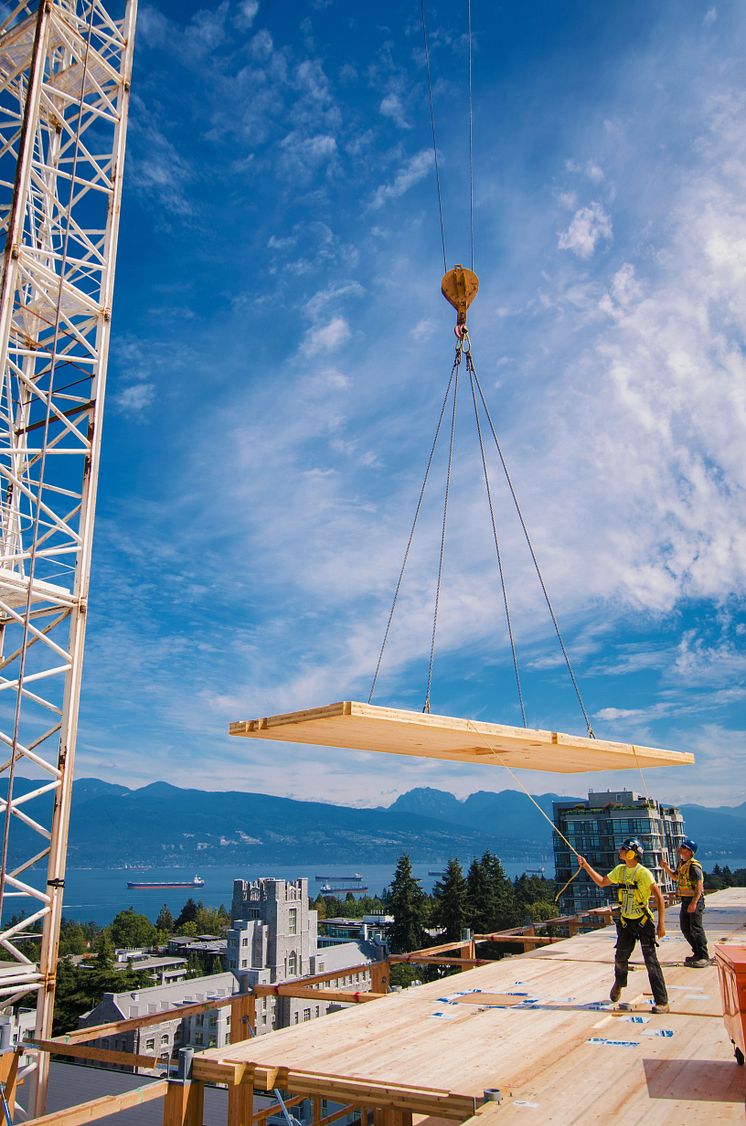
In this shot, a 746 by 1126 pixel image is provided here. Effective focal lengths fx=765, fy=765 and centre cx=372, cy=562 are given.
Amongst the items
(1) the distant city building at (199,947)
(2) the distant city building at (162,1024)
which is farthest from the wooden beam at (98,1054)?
(1) the distant city building at (199,947)

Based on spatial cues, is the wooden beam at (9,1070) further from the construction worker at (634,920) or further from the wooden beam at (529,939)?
the wooden beam at (529,939)

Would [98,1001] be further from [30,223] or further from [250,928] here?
[30,223]

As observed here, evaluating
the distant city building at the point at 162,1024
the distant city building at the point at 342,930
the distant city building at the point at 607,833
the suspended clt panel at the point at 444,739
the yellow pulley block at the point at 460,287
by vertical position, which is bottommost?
the distant city building at the point at 342,930

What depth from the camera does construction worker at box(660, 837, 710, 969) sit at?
10523mm

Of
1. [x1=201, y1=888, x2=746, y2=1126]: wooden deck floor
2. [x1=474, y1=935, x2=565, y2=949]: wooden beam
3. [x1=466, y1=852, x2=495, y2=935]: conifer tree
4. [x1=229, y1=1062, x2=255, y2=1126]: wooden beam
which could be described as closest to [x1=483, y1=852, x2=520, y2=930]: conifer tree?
[x1=466, y1=852, x2=495, y2=935]: conifer tree

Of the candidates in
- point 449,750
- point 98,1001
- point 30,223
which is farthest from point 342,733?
point 98,1001

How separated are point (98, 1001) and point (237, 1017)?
4408 cm

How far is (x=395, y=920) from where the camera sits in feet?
190

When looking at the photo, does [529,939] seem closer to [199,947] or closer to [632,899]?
[632,899]

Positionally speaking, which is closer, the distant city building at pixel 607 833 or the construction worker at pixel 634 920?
the construction worker at pixel 634 920

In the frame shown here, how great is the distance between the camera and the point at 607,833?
60344 mm

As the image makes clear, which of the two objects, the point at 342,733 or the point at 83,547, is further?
the point at 83,547

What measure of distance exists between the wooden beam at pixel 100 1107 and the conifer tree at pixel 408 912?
173 feet

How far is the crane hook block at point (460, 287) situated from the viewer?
12.8m
